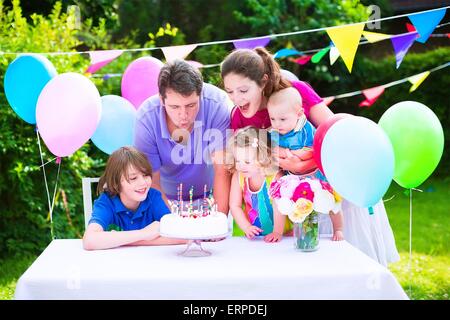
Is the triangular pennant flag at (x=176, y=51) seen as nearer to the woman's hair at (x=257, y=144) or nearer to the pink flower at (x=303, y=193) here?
the woman's hair at (x=257, y=144)

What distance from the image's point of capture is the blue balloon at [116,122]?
3.73 metres

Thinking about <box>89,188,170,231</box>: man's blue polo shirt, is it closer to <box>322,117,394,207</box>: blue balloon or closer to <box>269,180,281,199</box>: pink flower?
<box>269,180,281,199</box>: pink flower

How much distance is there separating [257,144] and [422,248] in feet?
12.7

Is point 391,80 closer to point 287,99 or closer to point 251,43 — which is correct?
point 251,43

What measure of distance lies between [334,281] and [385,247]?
125 centimetres

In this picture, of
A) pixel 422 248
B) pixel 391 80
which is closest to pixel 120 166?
pixel 422 248

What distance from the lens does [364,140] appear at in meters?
2.62

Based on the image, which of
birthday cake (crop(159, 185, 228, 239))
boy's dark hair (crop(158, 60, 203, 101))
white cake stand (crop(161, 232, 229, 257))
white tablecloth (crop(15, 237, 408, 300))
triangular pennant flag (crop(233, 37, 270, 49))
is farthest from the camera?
triangular pennant flag (crop(233, 37, 270, 49))

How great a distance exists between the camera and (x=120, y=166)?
115 inches

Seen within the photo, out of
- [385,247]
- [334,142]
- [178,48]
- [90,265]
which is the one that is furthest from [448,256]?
[90,265]

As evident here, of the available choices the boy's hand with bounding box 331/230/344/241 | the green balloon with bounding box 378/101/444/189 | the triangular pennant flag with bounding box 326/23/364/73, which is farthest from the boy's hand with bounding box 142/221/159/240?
the triangular pennant flag with bounding box 326/23/364/73

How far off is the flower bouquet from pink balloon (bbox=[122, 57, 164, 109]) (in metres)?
1.63

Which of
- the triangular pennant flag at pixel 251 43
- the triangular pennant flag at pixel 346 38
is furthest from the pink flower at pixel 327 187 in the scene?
the triangular pennant flag at pixel 251 43

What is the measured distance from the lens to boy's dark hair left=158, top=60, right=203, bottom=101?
3.03 m
